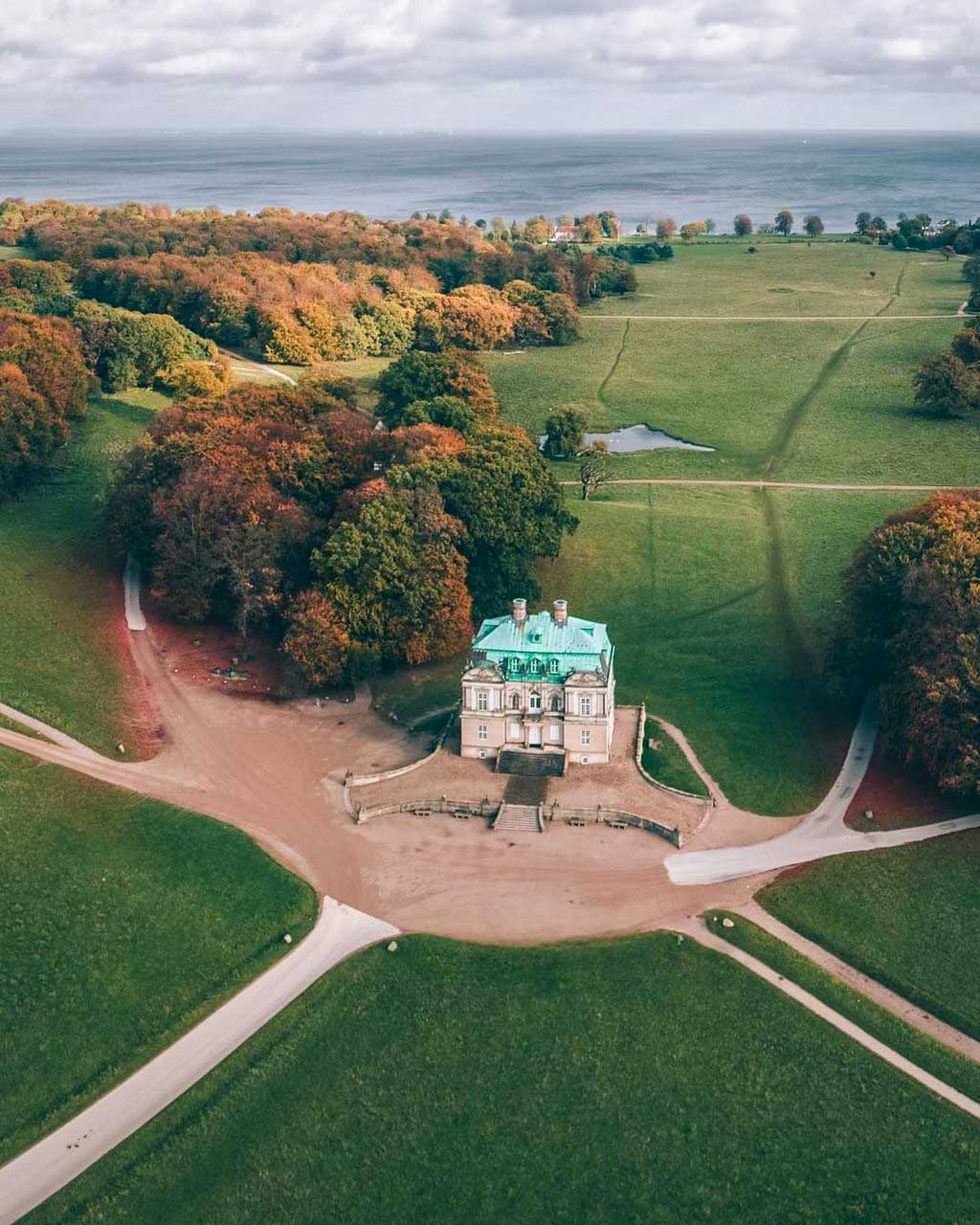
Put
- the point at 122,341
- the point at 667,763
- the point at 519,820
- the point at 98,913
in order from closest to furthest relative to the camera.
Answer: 1. the point at 98,913
2. the point at 519,820
3. the point at 667,763
4. the point at 122,341

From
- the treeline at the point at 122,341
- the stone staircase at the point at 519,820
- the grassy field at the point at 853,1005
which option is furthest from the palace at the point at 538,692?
the treeline at the point at 122,341

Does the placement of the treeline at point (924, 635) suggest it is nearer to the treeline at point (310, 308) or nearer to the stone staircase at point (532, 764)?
the stone staircase at point (532, 764)

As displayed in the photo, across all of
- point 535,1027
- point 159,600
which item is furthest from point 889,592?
point 159,600

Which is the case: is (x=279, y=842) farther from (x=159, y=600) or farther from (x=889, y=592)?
(x=889, y=592)

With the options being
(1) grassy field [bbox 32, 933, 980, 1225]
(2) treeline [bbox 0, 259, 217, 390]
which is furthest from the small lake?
(1) grassy field [bbox 32, 933, 980, 1225]

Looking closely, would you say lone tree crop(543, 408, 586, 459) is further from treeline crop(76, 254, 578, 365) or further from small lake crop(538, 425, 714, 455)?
treeline crop(76, 254, 578, 365)

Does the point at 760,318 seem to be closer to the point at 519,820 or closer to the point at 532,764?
the point at 532,764

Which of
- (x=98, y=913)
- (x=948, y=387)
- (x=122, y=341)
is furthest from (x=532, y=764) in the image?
(x=122, y=341)
